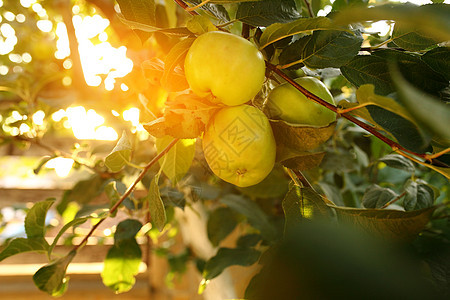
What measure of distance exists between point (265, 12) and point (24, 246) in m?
0.50

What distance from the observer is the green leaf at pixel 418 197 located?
1.67 feet

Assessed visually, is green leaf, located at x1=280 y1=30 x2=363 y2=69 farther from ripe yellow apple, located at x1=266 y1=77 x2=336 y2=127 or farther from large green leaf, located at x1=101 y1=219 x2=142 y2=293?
large green leaf, located at x1=101 y1=219 x2=142 y2=293

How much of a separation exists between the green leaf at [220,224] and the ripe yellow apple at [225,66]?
63 cm

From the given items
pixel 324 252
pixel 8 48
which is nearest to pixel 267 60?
pixel 324 252

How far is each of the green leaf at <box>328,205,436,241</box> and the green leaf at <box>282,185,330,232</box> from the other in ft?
0.13

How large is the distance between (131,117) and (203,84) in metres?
0.46

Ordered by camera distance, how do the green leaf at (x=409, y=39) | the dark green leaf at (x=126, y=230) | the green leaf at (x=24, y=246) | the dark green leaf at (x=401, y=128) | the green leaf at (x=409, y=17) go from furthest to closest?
the dark green leaf at (x=126, y=230), the green leaf at (x=24, y=246), the green leaf at (x=409, y=39), the dark green leaf at (x=401, y=128), the green leaf at (x=409, y=17)

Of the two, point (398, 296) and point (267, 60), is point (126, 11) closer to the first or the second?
point (267, 60)

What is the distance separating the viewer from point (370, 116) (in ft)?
0.97

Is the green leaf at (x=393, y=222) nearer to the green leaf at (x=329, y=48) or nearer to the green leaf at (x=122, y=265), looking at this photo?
the green leaf at (x=329, y=48)

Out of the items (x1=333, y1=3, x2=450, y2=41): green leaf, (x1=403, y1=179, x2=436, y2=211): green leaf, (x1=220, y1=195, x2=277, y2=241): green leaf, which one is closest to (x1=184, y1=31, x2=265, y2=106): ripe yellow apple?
(x1=333, y1=3, x2=450, y2=41): green leaf

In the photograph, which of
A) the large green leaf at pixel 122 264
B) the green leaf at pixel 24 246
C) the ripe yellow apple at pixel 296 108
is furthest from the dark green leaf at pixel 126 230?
the ripe yellow apple at pixel 296 108

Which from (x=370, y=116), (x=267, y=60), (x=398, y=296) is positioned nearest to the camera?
(x=398, y=296)

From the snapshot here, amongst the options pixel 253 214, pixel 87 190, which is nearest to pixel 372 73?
pixel 253 214
